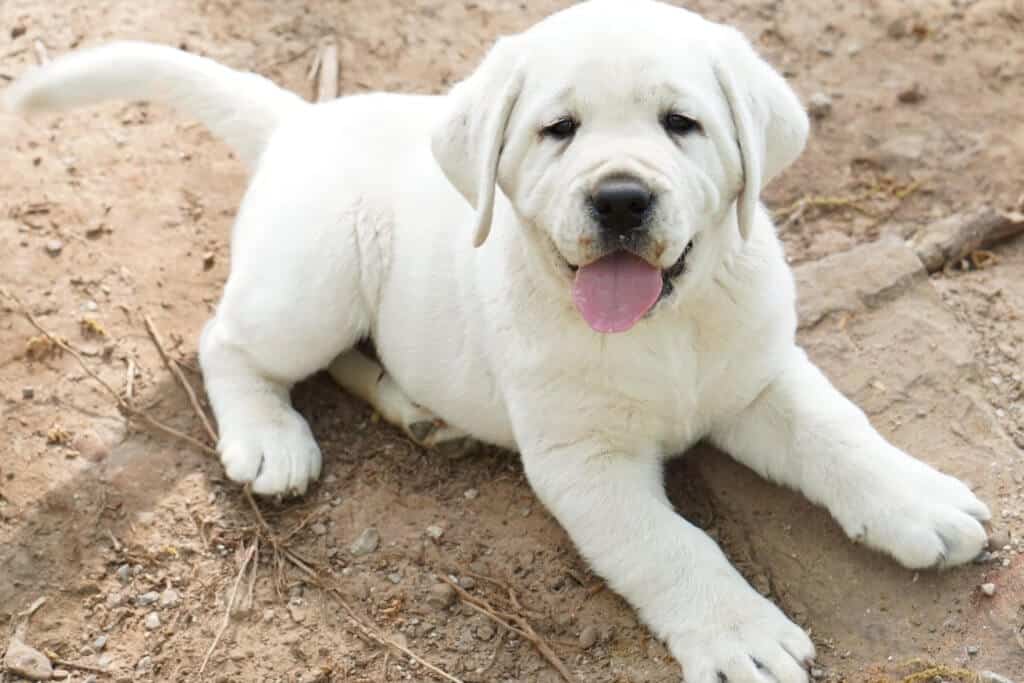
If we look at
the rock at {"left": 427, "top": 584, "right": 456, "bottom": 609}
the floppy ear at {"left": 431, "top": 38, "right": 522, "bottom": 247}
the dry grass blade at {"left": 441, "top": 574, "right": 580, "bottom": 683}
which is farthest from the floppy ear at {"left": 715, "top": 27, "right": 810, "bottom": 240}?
the rock at {"left": 427, "top": 584, "right": 456, "bottom": 609}

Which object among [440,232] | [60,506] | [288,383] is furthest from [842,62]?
[60,506]

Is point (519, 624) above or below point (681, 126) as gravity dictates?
below

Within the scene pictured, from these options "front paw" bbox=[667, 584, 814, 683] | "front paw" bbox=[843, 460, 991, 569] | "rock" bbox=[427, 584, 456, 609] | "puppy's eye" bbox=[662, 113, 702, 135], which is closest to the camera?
"puppy's eye" bbox=[662, 113, 702, 135]

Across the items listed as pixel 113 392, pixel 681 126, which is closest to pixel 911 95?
pixel 681 126

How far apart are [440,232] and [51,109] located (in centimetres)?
148

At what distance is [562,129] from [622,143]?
21 centimetres

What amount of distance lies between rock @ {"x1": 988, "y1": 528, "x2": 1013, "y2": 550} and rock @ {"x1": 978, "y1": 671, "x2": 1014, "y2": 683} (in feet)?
1.45

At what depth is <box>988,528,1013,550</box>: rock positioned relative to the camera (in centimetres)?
388

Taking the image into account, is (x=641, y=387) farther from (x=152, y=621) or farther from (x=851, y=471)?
(x=152, y=621)

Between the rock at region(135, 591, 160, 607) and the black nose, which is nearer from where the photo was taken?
the black nose

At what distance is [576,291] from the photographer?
11.8 feet

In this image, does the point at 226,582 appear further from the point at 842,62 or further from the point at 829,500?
the point at 842,62

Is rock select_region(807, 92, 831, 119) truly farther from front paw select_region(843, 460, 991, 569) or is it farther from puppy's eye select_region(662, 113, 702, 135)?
puppy's eye select_region(662, 113, 702, 135)

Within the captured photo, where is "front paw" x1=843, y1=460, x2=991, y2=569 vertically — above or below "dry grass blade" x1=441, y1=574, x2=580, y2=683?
above
